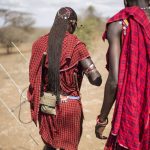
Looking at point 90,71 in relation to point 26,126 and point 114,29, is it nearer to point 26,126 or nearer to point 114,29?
point 114,29

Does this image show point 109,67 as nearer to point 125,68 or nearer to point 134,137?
point 125,68

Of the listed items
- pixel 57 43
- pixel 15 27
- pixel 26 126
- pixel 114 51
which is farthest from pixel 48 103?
pixel 15 27

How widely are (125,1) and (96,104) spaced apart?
5.87 metres

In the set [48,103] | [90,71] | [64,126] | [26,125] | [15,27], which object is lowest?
[15,27]

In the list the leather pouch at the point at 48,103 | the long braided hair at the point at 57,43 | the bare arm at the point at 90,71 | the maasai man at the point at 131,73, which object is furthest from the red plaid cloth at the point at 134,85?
the leather pouch at the point at 48,103

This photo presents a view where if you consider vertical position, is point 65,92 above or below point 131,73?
below

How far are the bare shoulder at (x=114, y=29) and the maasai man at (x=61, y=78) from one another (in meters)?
0.85

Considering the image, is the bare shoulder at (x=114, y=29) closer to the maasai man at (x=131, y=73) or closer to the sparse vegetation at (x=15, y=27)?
the maasai man at (x=131, y=73)

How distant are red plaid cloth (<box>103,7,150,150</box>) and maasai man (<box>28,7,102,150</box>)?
0.87 meters

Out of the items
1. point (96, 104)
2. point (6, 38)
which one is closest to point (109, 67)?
point (96, 104)

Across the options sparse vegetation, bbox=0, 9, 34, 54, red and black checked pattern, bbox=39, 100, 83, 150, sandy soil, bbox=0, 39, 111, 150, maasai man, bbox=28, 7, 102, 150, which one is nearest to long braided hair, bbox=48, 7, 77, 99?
maasai man, bbox=28, 7, 102, 150

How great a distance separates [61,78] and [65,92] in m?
0.14

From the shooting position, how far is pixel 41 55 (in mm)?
3588

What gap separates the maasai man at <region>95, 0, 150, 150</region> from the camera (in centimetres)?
253
